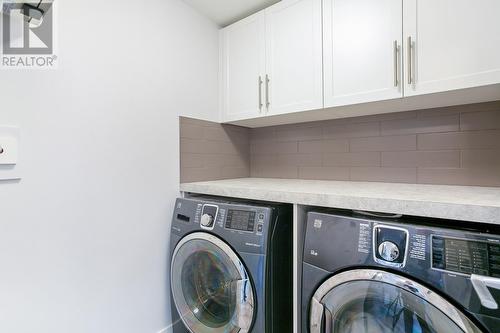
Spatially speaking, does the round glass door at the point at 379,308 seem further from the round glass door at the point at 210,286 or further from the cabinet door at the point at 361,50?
the cabinet door at the point at 361,50

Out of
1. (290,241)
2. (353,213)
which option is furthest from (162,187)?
(353,213)

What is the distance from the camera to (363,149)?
175cm

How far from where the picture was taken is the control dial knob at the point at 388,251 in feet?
2.76

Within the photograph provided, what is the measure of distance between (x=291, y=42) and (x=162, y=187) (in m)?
1.25

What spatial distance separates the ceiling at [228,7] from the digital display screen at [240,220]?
1.40 metres

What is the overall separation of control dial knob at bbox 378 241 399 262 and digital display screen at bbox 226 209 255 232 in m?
0.56

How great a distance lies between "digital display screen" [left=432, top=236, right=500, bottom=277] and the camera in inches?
28.2

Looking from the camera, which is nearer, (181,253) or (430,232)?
(430,232)

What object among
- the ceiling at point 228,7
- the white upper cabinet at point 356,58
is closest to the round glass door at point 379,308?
the white upper cabinet at point 356,58

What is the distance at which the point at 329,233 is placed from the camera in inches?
38.8

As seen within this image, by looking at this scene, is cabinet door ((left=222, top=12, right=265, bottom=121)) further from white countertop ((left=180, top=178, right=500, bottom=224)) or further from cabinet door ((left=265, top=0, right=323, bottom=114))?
white countertop ((left=180, top=178, right=500, bottom=224))

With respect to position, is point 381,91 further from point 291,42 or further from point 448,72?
point 291,42

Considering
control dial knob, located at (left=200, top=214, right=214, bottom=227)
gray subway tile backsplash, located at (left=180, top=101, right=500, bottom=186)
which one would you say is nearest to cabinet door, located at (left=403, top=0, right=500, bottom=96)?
gray subway tile backsplash, located at (left=180, top=101, right=500, bottom=186)

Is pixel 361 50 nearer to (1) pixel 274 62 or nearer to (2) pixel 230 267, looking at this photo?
(1) pixel 274 62
